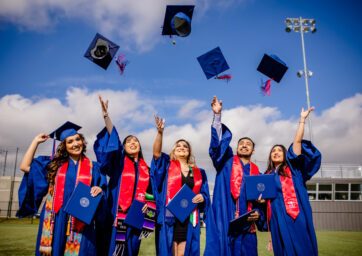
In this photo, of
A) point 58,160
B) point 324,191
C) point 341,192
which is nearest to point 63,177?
point 58,160

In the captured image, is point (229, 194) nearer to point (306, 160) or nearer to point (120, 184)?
point (306, 160)

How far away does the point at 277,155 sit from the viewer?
3.92 metres

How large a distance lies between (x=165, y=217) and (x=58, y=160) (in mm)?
1328

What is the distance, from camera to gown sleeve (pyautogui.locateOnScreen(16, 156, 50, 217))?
3230 mm

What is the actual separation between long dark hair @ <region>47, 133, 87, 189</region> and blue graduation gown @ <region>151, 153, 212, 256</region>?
915mm

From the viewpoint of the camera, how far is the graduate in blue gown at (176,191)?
355 cm

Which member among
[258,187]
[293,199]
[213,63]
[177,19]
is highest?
[177,19]

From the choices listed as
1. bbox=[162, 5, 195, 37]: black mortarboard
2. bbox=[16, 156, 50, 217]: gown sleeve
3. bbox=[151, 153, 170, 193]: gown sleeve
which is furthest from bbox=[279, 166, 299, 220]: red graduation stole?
bbox=[162, 5, 195, 37]: black mortarboard

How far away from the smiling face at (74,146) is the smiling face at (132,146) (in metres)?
0.55

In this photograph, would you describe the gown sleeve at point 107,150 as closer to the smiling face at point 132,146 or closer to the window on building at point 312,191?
the smiling face at point 132,146

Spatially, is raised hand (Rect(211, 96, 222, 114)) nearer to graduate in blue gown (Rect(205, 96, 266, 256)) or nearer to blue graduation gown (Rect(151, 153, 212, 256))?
graduate in blue gown (Rect(205, 96, 266, 256))

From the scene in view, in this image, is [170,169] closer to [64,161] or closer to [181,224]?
[181,224]

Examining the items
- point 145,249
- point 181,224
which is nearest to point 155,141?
point 181,224

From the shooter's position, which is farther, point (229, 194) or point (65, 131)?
point (229, 194)
